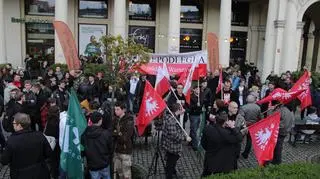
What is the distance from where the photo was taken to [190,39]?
30203mm

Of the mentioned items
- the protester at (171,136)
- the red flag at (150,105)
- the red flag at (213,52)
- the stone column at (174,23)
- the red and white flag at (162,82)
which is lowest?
→ the protester at (171,136)

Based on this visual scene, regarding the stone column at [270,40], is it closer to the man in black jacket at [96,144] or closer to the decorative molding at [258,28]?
the decorative molding at [258,28]

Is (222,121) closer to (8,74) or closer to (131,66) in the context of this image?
(131,66)

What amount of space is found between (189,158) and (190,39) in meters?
20.8

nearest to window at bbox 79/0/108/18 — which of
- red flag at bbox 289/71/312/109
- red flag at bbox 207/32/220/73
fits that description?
red flag at bbox 207/32/220/73

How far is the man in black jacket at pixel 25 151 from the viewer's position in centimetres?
570

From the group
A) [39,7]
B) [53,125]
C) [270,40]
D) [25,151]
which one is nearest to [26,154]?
[25,151]

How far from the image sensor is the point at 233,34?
3116 centimetres

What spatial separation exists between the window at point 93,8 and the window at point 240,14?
10.0m

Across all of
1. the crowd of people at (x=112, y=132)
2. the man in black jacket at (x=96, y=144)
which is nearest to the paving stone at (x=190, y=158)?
the crowd of people at (x=112, y=132)

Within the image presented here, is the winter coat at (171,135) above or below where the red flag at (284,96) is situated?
below

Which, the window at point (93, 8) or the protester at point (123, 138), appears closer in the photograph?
the protester at point (123, 138)

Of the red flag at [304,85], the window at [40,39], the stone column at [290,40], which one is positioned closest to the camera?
the red flag at [304,85]

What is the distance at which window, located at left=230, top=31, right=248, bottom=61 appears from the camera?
102 feet
